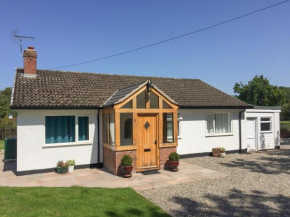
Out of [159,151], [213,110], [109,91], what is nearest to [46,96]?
[109,91]

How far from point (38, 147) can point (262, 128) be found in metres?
14.8

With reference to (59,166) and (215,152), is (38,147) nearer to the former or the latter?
(59,166)

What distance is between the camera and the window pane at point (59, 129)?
35.6 ft

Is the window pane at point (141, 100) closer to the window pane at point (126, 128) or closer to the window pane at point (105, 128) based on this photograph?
the window pane at point (126, 128)

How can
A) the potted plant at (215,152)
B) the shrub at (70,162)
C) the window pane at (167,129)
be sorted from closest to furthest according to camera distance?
the shrub at (70,162), the window pane at (167,129), the potted plant at (215,152)

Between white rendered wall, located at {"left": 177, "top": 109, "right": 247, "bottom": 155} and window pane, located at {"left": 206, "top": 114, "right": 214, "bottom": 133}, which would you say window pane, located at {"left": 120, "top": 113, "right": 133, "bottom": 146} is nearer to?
white rendered wall, located at {"left": 177, "top": 109, "right": 247, "bottom": 155}

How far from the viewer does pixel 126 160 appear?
951 centimetres

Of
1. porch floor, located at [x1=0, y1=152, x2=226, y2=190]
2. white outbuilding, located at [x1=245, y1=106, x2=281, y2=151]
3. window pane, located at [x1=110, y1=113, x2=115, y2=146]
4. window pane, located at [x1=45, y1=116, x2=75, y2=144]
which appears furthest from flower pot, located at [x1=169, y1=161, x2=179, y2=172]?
white outbuilding, located at [x1=245, y1=106, x2=281, y2=151]

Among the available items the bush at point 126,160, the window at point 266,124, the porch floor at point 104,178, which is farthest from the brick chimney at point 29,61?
the window at point 266,124

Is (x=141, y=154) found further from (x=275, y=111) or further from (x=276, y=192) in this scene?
(x=275, y=111)

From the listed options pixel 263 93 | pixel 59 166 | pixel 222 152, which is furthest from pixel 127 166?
pixel 263 93

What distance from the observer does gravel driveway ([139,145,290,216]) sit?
6285 millimetres

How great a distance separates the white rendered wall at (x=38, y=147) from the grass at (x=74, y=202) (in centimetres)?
241

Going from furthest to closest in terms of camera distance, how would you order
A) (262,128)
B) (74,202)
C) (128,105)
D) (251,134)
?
1. (262,128)
2. (251,134)
3. (128,105)
4. (74,202)
